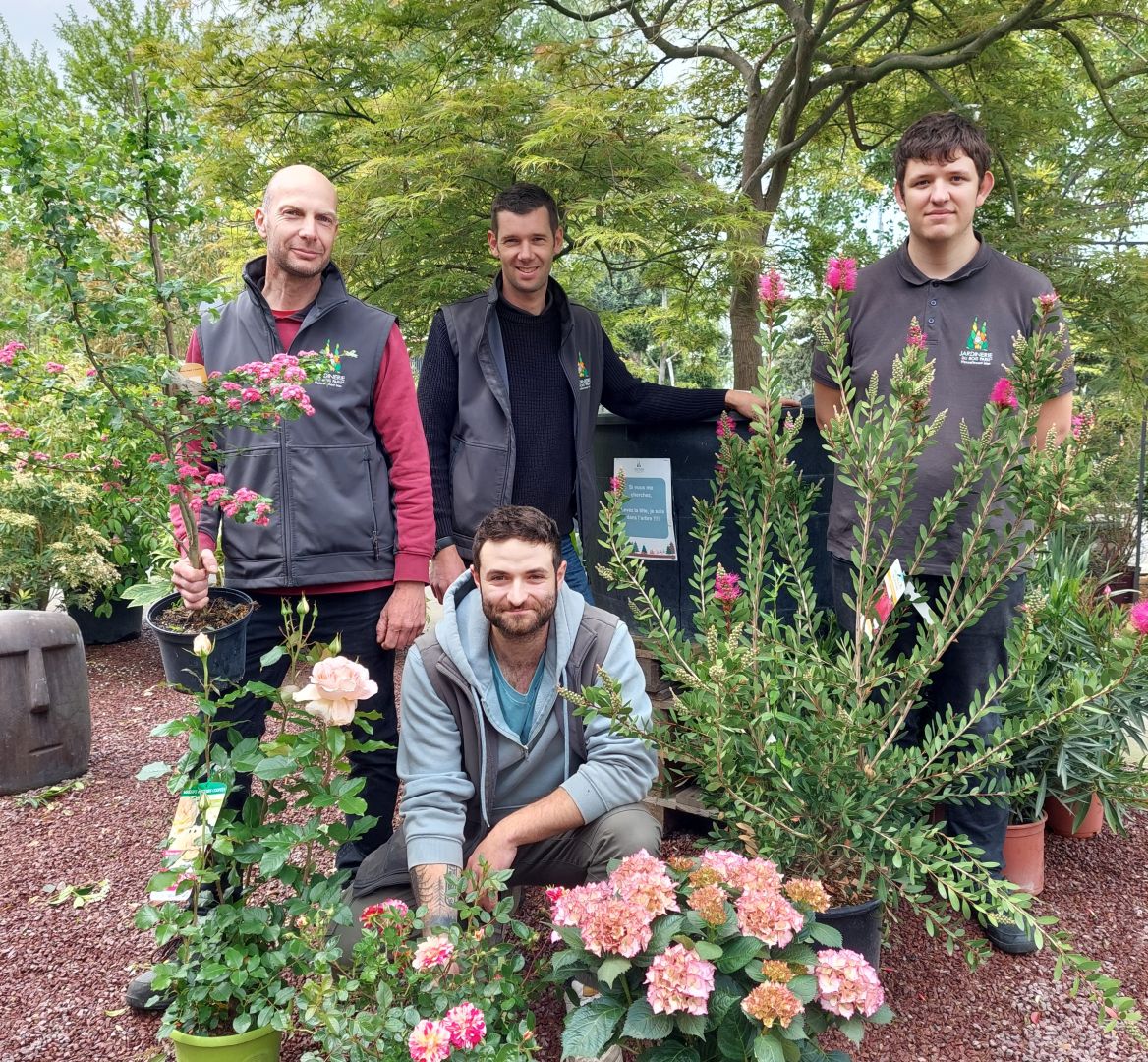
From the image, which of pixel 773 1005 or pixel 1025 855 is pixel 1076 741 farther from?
pixel 773 1005

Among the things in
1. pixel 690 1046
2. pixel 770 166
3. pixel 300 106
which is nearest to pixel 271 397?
pixel 690 1046

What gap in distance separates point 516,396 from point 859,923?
1.68 m

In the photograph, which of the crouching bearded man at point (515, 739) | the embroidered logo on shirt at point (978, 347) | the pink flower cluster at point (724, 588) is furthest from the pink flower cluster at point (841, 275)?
the crouching bearded man at point (515, 739)

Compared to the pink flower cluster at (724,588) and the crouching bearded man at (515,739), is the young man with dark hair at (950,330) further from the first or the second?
the crouching bearded man at (515,739)

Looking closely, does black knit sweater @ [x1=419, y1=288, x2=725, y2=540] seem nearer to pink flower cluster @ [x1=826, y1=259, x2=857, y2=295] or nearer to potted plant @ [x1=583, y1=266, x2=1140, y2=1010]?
potted plant @ [x1=583, y1=266, x2=1140, y2=1010]

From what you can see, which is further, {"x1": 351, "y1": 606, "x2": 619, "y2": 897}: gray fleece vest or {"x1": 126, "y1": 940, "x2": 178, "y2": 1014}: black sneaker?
{"x1": 126, "y1": 940, "x2": 178, "y2": 1014}: black sneaker

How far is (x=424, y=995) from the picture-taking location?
1653 mm

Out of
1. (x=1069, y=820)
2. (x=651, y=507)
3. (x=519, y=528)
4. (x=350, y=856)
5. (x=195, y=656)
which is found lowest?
(x=1069, y=820)

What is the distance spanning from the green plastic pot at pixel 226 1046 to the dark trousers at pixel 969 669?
1592 mm

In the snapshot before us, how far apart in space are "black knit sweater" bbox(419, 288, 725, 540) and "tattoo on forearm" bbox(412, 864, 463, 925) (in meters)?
1.08

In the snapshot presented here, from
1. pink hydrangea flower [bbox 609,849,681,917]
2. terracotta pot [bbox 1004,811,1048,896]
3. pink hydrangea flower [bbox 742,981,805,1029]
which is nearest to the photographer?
pink hydrangea flower [bbox 742,981,805,1029]

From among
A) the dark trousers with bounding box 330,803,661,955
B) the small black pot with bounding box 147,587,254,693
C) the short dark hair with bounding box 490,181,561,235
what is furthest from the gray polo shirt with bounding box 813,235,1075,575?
the small black pot with bounding box 147,587,254,693

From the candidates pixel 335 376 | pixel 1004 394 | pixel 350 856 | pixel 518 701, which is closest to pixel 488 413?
pixel 335 376

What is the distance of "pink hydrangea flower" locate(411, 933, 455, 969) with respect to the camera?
1.58 metres
